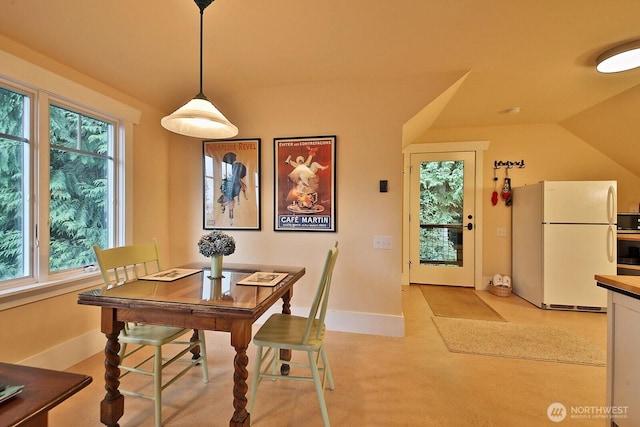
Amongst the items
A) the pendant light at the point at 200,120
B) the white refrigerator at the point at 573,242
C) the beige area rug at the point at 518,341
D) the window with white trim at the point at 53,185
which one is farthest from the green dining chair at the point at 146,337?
the white refrigerator at the point at 573,242

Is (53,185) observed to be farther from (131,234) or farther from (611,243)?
(611,243)

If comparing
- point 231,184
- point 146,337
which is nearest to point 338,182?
point 231,184

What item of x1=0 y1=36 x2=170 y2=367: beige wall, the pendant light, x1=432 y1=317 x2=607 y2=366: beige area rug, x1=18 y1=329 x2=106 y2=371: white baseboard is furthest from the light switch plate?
x1=18 y1=329 x2=106 y2=371: white baseboard

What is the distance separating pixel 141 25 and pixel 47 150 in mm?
1153

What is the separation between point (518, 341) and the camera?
2438 millimetres

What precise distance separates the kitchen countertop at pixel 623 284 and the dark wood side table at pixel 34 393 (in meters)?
2.06

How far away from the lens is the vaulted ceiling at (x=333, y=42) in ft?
5.53

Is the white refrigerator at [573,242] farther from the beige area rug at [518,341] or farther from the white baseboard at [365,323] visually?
the white baseboard at [365,323]

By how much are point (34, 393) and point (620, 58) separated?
148 inches

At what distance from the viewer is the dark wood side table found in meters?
0.59

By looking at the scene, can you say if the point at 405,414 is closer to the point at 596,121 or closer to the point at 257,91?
the point at 257,91

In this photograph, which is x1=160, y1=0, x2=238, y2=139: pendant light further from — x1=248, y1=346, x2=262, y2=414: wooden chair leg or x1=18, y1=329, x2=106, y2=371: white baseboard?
x1=18, y1=329, x2=106, y2=371: white baseboard

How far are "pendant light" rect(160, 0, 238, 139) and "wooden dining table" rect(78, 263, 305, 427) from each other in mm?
971

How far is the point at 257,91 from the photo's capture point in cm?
283
